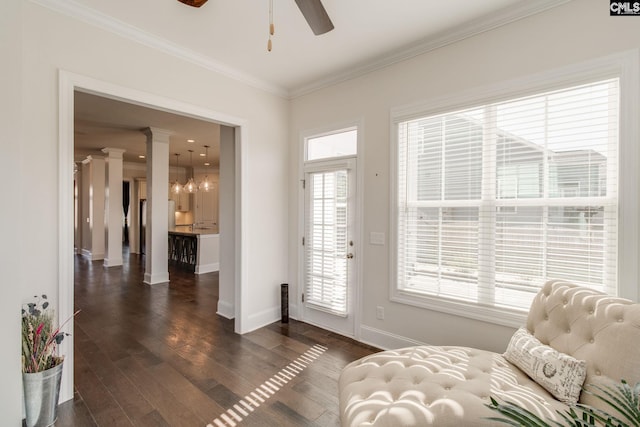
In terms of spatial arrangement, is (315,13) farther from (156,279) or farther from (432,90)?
(156,279)

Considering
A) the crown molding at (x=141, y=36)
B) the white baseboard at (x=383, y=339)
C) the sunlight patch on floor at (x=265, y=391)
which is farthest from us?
the white baseboard at (x=383, y=339)

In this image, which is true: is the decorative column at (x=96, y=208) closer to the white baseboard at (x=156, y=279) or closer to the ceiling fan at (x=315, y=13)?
the white baseboard at (x=156, y=279)

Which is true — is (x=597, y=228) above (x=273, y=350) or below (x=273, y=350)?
above

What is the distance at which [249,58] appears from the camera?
10.5ft

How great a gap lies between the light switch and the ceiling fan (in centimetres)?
193

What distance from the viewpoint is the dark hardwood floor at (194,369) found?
2.17m

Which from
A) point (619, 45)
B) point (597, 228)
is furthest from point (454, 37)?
point (597, 228)

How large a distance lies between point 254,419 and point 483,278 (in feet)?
6.81

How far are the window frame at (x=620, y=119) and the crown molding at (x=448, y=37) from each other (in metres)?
0.48

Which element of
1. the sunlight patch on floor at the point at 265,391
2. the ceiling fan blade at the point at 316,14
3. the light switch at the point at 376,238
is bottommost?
the sunlight patch on floor at the point at 265,391

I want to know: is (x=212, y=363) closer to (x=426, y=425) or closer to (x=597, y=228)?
(x=426, y=425)

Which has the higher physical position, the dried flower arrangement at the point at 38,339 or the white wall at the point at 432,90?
the white wall at the point at 432,90

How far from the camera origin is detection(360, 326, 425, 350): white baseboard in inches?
119

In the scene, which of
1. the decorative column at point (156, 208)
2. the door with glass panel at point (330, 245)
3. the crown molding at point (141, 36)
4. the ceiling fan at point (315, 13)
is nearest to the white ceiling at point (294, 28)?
the crown molding at point (141, 36)
